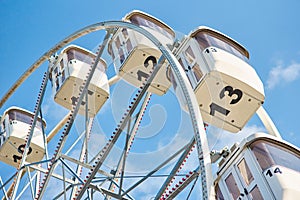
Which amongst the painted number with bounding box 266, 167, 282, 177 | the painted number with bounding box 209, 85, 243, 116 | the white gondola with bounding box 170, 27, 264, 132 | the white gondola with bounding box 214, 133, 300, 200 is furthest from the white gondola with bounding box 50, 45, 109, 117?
the painted number with bounding box 266, 167, 282, 177

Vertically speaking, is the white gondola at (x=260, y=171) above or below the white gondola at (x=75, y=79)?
below

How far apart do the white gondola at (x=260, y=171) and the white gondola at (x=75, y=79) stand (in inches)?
192

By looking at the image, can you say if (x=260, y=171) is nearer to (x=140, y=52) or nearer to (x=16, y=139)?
(x=140, y=52)

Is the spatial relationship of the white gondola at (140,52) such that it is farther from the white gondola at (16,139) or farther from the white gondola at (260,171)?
the white gondola at (16,139)

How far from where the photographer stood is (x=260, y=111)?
8.63m

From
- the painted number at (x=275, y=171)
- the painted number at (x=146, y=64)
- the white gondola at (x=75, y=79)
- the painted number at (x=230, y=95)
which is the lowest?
the painted number at (x=275, y=171)

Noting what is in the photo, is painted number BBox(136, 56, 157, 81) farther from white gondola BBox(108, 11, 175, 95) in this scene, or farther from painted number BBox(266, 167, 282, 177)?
painted number BBox(266, 167, 282, 177)

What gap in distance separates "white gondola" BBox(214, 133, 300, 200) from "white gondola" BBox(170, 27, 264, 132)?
Result: 1.06 meters

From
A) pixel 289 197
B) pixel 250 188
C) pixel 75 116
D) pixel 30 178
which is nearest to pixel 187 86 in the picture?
pixel 250 188

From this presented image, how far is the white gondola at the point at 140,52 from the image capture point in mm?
9078

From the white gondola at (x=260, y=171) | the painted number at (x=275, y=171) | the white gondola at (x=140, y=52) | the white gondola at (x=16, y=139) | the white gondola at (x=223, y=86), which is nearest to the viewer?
the white gondola at (x=260, y=171)

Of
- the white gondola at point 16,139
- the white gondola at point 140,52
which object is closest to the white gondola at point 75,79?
the white gondola at point 140,52

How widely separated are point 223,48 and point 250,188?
110 inches

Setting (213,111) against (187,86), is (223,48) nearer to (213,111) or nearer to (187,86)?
(213,111)
